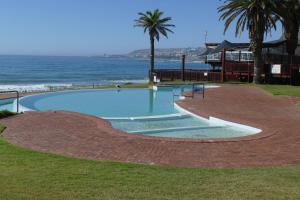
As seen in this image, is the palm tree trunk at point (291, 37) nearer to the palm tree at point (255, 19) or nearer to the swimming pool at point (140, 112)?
the palm tree at point (255, 19)

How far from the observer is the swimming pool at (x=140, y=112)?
13414mm

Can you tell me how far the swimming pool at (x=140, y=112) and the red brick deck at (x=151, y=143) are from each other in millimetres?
964

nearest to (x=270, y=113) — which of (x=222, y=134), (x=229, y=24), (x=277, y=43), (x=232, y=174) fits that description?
(x=222, y=134)

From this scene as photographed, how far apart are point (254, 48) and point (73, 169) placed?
89.9ft

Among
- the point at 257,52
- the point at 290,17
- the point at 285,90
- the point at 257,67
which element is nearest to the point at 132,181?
the point at 285,90

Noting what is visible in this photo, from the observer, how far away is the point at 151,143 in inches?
412

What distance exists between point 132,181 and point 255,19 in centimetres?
2739

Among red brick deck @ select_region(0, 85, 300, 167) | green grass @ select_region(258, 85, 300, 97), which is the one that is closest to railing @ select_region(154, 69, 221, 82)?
green grass @ select_region(258, 85, 300, 97)

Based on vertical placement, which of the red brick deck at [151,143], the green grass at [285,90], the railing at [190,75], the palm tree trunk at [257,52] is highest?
the palm tree trunk at [257,52]

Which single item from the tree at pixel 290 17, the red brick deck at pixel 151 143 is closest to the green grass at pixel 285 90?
the tree at pixel 290 17

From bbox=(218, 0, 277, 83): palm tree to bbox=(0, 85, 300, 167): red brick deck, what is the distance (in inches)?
683

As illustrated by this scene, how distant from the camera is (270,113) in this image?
1675 centimetres

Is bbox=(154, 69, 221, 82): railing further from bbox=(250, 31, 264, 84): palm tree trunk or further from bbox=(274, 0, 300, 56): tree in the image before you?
bbox=(274, 0, 300, 56): tree

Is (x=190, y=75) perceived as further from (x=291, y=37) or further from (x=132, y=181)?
(x=132, y=181)
